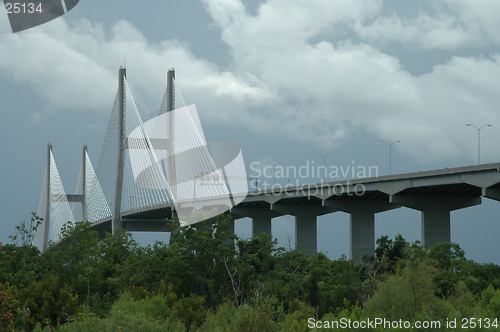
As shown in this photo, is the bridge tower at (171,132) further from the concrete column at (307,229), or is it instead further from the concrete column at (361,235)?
the concrete column at (361,235)

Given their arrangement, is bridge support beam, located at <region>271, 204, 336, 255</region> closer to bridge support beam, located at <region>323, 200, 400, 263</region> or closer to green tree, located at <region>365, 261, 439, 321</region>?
bridge support beam, located at <region>323, 200, 400, 263</region>

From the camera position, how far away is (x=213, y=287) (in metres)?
32.9

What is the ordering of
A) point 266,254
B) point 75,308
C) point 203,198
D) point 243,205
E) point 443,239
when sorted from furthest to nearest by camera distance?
point 243,205 → point 203,198 → point 443,239 → point 266,254 → point 75,308

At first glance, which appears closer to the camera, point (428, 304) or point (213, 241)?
point (428, 304)

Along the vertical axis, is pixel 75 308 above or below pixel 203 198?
below

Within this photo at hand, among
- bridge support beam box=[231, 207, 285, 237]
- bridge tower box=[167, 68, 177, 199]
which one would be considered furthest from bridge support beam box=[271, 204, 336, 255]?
bridge tower box=[167, 68, 177, 199]

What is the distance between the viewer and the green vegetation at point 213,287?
702 inches

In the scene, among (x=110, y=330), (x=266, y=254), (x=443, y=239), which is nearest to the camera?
(x=110, y=330)

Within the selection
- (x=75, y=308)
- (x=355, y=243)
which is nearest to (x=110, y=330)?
(x=75, y=308)

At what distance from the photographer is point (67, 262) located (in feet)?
111

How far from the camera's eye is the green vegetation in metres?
17.8

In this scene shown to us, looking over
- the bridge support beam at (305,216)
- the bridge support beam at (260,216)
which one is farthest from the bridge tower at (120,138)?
the bridge support beam at (305,216)

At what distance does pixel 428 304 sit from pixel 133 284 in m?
19.2

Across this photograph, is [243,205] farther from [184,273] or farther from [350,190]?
[184,273]
